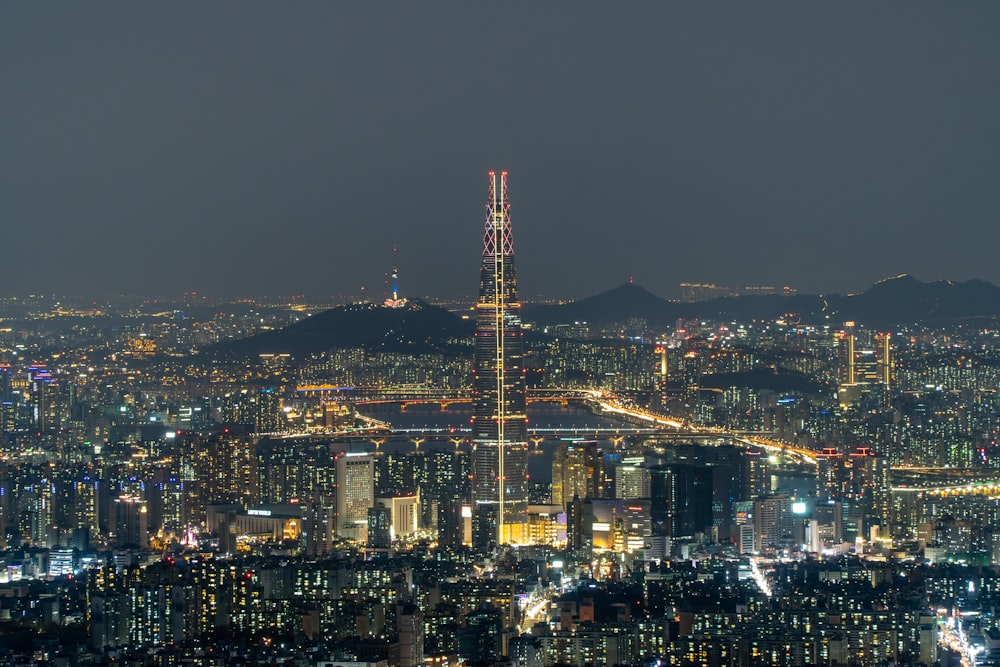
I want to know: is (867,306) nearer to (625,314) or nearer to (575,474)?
(625,314)

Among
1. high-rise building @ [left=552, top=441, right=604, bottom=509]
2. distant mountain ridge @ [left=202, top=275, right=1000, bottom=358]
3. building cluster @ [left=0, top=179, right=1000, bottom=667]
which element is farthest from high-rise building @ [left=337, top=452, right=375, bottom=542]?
distant mountain ridge @ [left=202, top=275, right=1000, bottom=358]

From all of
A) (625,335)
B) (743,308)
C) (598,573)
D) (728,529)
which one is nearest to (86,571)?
(598,573)

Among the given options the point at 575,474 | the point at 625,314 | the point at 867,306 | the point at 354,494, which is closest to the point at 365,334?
the point at 625,314

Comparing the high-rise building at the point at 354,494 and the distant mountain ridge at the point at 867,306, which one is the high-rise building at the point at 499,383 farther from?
the distant mountain ridge at the point at 867,306

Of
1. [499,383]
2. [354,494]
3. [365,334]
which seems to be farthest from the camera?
[365,334]

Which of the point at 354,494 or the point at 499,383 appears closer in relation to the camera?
the point at 354,494

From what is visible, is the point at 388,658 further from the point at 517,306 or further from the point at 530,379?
the point at 530,379
